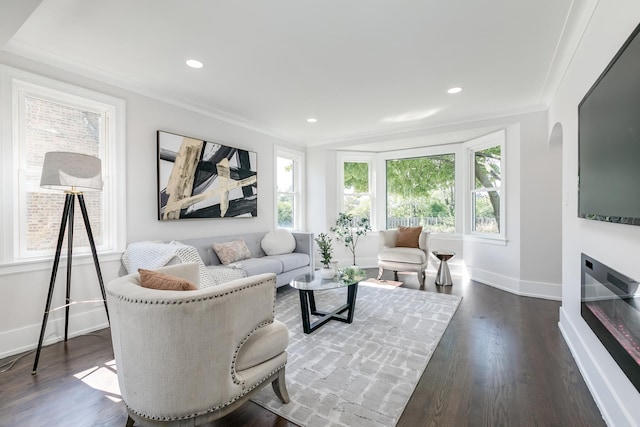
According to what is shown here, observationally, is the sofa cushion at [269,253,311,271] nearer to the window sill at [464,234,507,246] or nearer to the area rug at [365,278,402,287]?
the area rug at [365,278,402,287]

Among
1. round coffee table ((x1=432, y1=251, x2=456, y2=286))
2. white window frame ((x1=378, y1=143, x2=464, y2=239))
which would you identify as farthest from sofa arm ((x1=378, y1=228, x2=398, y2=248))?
white window frame ((x1=378, y1=143, x2=464, y2=239))

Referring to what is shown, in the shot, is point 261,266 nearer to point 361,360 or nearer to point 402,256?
point 361,360

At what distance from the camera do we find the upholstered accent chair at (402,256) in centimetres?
453

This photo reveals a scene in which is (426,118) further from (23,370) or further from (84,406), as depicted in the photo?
(23,370)

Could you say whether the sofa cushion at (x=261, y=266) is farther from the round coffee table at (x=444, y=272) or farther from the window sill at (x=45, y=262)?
the round coffee table at (x=444, y=272)

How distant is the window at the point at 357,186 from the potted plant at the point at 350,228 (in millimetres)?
191

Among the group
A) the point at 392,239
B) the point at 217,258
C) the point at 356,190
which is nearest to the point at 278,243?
the point at 217,258

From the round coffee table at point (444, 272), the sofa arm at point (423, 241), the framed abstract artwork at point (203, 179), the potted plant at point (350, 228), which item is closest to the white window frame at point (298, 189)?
the potted plant at point (350, 228)

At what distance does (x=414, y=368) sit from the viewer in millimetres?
2180

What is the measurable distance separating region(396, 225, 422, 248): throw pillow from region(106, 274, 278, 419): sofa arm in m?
3.96

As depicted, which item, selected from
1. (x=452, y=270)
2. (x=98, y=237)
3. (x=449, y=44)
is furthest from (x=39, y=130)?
(x=452, y=270)

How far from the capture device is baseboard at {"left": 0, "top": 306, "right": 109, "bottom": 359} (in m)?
2.40

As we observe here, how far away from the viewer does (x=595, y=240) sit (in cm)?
194

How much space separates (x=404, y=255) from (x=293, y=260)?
1732 millimetres
